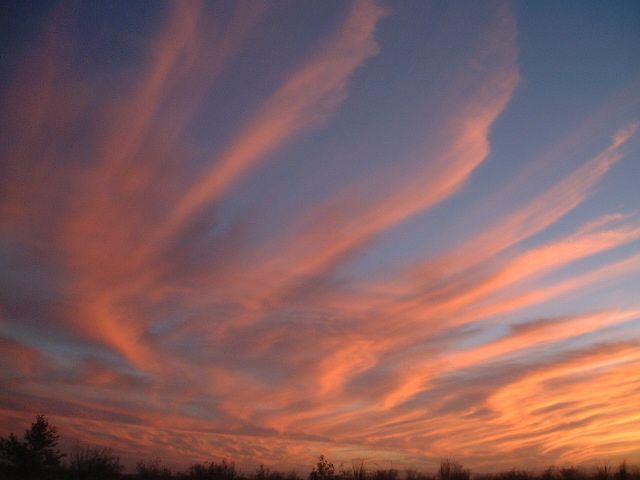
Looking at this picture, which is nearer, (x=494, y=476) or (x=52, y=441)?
(x=52, y=441)

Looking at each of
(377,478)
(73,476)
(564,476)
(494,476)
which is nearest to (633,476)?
(564,476)

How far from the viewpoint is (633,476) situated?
30.7 metres

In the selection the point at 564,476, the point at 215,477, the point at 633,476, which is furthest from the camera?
the point at 564,476

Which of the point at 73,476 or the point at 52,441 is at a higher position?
the point at 52,441

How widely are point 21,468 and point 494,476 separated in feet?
104

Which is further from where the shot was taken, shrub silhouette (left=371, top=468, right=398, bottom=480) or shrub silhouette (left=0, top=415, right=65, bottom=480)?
shrub silhouette (left=371, top=468, right=398, bottom=480)

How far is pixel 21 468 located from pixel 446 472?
26.6m

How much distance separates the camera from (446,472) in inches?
1357

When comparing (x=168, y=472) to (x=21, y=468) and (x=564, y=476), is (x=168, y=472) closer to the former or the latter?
(x=21, y=468)

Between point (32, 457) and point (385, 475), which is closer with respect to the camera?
point (32, 457)

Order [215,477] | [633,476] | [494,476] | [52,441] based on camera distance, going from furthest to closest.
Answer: [494,476], [633,476], [215,477], [52,441]

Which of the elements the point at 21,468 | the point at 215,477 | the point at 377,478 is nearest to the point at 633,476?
the point at 377,478

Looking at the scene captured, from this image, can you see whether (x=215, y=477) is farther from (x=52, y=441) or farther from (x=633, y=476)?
(x=633, y=476)

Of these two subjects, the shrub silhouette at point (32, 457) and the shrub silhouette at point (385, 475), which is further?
the shrub silhouette at point (385, 475)
